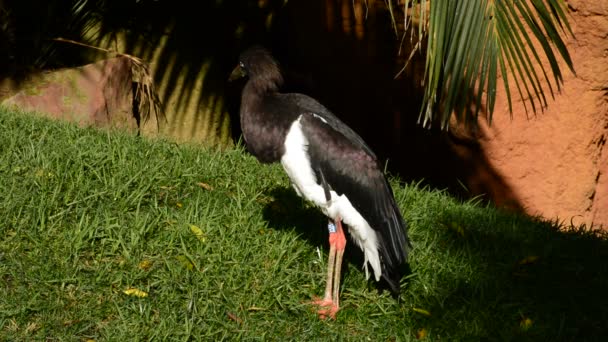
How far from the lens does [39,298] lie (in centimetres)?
423

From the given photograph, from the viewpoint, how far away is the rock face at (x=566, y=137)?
21.8 ft

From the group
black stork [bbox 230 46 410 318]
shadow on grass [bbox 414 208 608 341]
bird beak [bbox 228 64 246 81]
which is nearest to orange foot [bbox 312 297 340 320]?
black stork [bbox 230 46 410 318]

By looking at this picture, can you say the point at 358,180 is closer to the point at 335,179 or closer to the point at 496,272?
the point at 335,179

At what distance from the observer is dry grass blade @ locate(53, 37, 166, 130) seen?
669 cm

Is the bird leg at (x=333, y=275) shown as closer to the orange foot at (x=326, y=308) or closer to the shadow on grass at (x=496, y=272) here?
the orange foot at (x=326, y=308)

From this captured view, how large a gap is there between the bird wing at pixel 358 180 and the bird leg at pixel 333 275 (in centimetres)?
18

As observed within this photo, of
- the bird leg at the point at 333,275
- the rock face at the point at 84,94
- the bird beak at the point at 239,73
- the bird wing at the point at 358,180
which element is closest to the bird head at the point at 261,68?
the bird beak at the point at 239,73

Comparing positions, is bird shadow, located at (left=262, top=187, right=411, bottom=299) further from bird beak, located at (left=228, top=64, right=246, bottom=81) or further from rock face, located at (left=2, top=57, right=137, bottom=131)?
rock face, located at (left=2, top=57, right=137, bottom=131)

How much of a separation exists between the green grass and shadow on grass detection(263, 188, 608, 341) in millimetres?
10

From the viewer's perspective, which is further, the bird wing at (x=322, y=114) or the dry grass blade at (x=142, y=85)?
the dry grass blade at (x=142, y=85)

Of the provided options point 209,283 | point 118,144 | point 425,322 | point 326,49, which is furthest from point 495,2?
point 326,49

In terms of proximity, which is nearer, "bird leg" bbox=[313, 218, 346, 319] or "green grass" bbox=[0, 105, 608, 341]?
"green grass" bbox=[0, 105, 608, 341]

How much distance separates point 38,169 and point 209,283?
49.3 inches

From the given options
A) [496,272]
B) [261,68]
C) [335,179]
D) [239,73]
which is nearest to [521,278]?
[496,272]
